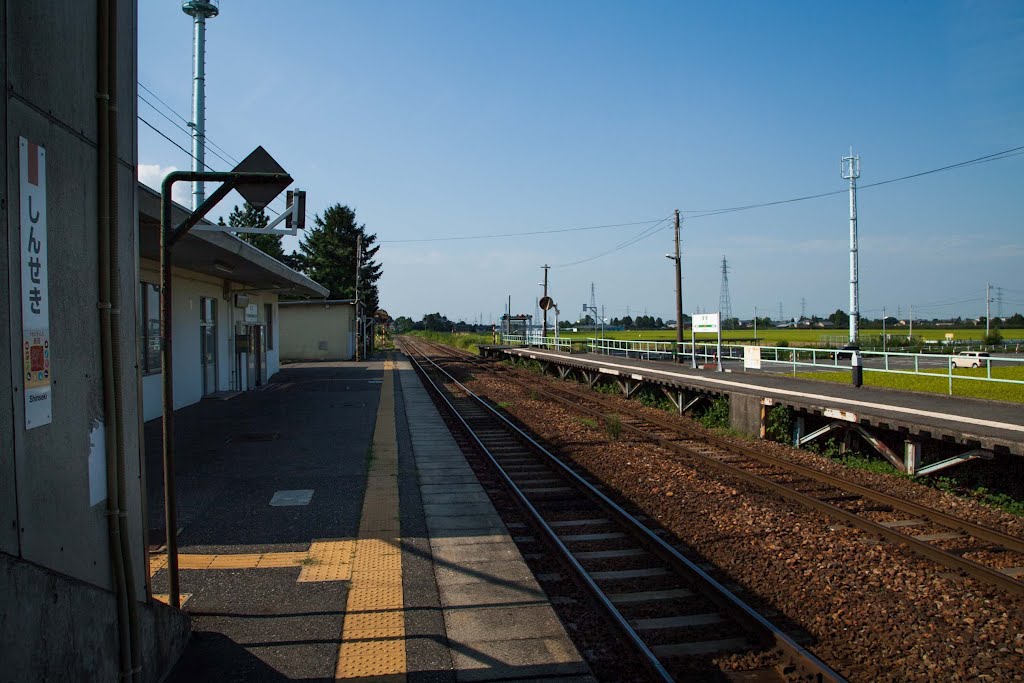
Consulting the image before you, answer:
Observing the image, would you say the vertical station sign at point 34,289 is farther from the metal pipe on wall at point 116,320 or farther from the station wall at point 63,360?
the metal pipe on wall at point 116,320

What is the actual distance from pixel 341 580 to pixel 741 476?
5.84 meters

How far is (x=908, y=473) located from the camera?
9.82 m

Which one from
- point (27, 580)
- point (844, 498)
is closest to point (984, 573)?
point (844, 498)

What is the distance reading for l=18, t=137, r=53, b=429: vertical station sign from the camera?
289cm

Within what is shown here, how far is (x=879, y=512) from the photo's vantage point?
25.8ft

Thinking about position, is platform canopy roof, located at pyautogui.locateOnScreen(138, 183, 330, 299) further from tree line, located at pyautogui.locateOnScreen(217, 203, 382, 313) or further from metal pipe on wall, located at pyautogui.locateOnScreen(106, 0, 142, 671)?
tree line, located at pyautogui.locateOnScreen(217, 203, 382, 313)

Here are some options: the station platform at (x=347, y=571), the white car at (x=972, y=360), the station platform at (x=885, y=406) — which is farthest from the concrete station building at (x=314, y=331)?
the station platform at (x=347, y=571)

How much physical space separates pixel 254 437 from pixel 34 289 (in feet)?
32.3

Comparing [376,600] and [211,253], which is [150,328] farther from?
[376,600]

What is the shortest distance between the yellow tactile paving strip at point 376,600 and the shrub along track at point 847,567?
262 cm

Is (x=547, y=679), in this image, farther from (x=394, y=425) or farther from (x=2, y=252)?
(x=394, y=425)

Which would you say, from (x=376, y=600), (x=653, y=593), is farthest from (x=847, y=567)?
(x=376, y=600)

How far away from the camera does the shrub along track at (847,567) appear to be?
181 inches

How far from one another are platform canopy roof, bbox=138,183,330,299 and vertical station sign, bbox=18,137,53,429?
4.55 meters
